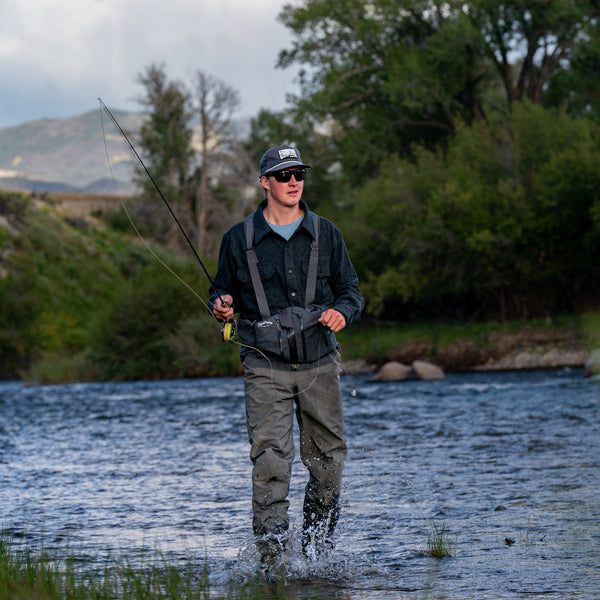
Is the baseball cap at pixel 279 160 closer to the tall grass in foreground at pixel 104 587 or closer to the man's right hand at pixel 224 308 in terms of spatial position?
the man's right hand at pixel 224 308

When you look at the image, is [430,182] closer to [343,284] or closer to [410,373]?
[410,373]

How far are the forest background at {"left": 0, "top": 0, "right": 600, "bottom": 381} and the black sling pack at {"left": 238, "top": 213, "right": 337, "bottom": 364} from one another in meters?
25.1

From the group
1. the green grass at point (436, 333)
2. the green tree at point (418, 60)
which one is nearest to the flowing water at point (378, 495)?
the green grass at point (436, 333)

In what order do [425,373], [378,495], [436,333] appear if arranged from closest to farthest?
[378,495] → [425,373] → [436,333]

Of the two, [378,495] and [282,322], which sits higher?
[282,322]

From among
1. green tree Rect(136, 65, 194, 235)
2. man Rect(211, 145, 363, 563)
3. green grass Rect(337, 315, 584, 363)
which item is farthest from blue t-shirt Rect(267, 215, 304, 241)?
green tree Rect(136, 65, 194, 235)

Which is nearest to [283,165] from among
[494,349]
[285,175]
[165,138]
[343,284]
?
[285,175]

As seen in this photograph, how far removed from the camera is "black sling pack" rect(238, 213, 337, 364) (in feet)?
17.0

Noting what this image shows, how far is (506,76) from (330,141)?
983 centimetres

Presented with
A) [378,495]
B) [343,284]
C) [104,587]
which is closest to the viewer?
[104,587]

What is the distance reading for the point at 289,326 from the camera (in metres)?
5.18

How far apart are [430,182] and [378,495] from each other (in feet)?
86.3

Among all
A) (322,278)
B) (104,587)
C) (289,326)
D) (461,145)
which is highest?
(461,145)

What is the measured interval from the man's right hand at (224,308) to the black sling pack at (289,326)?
0.53ft
